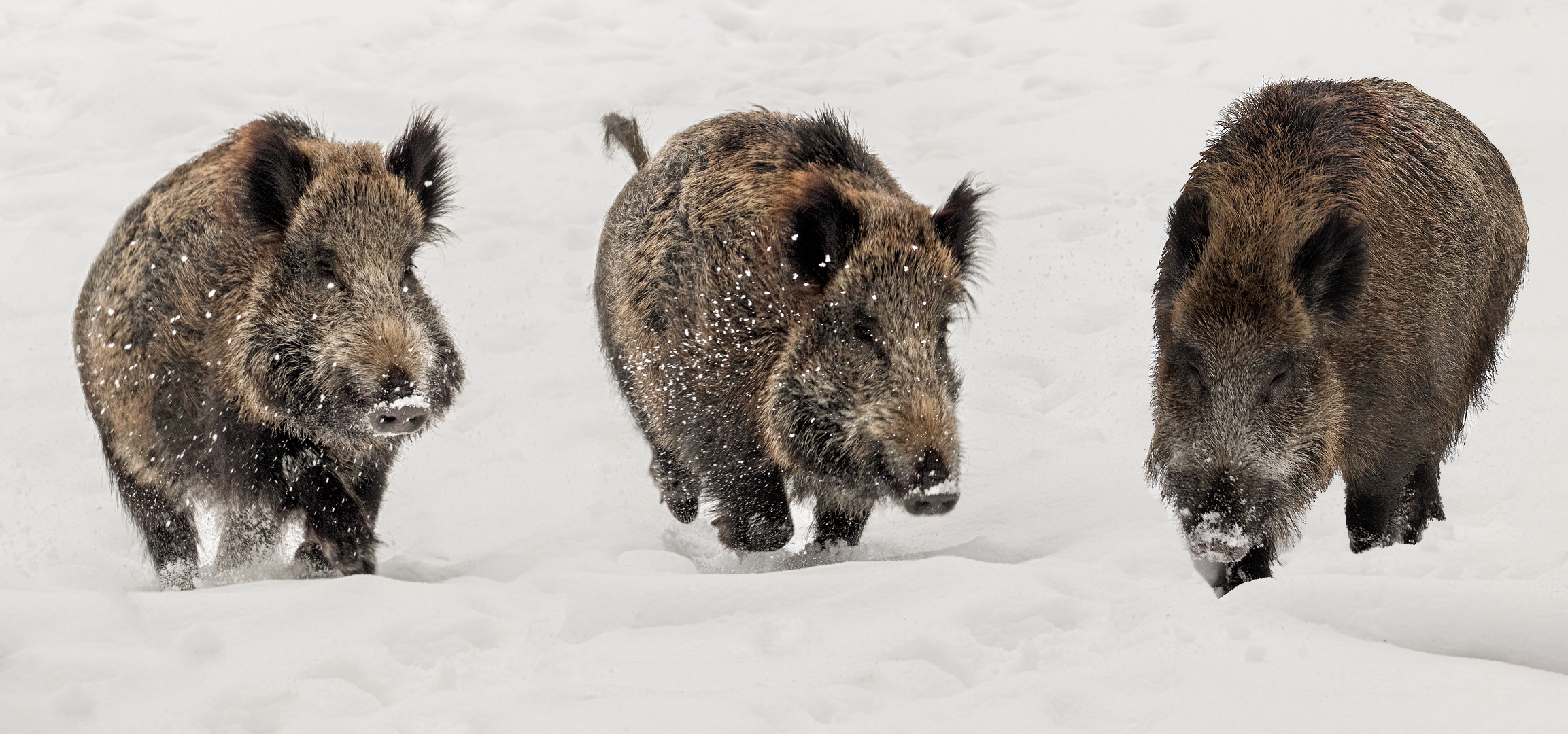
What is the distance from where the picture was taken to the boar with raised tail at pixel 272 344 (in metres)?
4.42

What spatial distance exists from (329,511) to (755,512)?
1.56 meters

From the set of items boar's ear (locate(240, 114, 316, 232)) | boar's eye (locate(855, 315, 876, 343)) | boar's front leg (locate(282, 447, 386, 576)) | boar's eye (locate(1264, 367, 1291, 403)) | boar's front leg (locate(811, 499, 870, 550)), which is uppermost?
boar's ear (locate(240, 114, 316, 232))

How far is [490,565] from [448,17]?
9.05m

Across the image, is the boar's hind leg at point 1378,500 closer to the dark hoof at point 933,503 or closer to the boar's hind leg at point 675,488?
the dark hoof at point 933,503

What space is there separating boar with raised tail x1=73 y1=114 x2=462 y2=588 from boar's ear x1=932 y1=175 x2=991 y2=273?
1.91 m

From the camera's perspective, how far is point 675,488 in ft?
19.9

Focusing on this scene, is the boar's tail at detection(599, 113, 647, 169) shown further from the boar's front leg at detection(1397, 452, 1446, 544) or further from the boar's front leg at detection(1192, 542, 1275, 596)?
the boar's front leg at detection(1397, 452, 1446, 544)

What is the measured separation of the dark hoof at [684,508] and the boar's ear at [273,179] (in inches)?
89.1

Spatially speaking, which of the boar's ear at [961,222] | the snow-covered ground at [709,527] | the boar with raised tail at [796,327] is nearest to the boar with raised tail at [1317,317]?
the snow-covered ground at [709,527]

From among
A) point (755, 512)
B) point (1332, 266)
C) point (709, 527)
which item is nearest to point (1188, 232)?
point (1332, 266)

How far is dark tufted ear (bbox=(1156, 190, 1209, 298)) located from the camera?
14.9ft

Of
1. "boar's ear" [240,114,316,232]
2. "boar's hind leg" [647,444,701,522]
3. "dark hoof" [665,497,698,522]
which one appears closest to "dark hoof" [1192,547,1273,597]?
"boar's hind leg" [647,444,701,522]

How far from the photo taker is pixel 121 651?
3.11m

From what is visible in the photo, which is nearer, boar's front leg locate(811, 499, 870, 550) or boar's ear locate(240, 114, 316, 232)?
boar's ear locate(240, 114, 316, 232)
